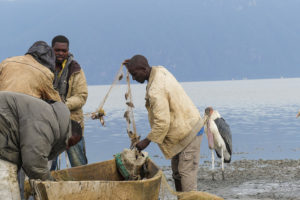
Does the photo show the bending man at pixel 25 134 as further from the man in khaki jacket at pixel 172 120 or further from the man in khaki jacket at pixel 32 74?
the man in khaki jacket at pixel 172 120

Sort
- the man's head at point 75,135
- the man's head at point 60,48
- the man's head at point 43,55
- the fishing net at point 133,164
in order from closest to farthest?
1. the man's head at point 75,135
2. the man's head at point 43,55
3. the fishing net at point 133,164
4. the man's head at point 60,48

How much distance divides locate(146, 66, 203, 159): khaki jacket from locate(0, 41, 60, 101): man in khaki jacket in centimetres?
106

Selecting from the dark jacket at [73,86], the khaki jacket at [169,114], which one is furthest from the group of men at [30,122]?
the dark jacket at [73,86]

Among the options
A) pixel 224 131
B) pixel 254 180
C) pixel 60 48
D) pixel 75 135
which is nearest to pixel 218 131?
pixel 224 131

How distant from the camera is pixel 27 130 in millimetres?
3803

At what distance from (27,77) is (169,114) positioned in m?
1.55

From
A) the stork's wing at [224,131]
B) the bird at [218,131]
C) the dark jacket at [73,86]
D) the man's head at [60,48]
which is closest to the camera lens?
the man's head at [60,48]

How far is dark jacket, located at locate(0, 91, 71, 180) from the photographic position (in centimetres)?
381

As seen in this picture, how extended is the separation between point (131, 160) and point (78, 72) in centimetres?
141

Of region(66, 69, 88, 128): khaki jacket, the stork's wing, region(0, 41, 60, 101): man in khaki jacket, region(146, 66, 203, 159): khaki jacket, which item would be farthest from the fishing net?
the stork's wing

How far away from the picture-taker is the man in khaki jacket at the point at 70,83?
6.18 metres

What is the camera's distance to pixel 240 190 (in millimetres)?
10031

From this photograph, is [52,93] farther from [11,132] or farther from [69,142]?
[11,132]

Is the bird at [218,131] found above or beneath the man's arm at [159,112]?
beneath
